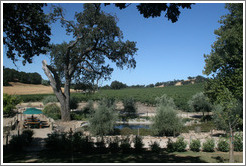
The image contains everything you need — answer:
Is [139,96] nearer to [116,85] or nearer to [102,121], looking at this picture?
[116,85]

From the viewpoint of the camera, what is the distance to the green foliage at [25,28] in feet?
32.1

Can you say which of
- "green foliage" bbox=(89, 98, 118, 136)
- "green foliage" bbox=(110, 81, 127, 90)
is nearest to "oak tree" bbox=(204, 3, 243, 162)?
"green foliage" bbox=(89, 98, 118, 136)

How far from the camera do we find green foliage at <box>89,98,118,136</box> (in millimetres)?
15617

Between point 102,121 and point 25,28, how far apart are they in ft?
26.5

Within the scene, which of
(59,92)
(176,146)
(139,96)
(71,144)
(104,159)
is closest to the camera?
(104,159)

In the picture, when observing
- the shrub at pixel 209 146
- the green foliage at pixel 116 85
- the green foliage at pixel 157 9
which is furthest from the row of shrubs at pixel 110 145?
the green foliage at pixel 116 85

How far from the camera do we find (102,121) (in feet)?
51.9

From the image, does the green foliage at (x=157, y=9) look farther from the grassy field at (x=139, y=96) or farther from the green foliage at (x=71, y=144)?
the grassy field at (x=139, y=96)

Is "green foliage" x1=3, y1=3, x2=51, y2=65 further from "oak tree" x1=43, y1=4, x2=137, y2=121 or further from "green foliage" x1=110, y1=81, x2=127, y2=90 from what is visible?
"green foliage" x1=110, y1=81, x2=127, y2=90

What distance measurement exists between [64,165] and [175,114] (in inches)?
438

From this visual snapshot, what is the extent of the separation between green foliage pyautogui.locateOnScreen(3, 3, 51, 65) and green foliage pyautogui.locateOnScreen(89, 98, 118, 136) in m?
6.05

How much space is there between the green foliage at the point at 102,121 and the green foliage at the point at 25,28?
6048 millimetres

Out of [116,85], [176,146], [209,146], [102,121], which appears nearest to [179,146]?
[176,146]

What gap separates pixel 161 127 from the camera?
15.9 meters
